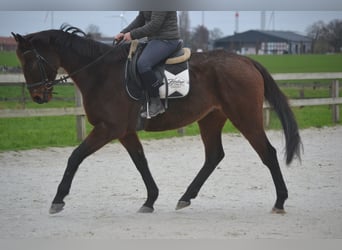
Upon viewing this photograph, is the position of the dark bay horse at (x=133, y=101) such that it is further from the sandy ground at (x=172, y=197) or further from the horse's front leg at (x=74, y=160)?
the sandy ground at (x=172, y=197)

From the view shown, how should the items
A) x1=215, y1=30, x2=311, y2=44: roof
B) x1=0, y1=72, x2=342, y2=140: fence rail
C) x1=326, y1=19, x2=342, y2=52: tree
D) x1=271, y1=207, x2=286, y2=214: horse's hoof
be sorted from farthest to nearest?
1. x1=271, y1=207, x2=286, y2=214: horse's hoof
2. x1=0, y1=72, x2=342, y2=140: fence rail
3. x1=215, y1=30, x2=311, y2=44: roof
4. x1=326, y1=19, x2=342, y2=52: tree

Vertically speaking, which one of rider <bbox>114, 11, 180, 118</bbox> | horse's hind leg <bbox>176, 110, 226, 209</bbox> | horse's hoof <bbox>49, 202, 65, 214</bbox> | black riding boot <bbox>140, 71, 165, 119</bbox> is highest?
rider <bbox>114, 11, 180, 118</bbox>

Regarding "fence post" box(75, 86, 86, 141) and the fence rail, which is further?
"fence post" box(75, 86, 86, 141)

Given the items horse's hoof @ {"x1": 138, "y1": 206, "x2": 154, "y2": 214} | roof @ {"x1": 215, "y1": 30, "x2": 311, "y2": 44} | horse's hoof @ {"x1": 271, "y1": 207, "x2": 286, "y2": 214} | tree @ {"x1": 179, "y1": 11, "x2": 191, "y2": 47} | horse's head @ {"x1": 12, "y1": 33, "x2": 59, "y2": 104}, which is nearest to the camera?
tree @ {"x1": 179, "y1": 11, "x2": 191, "y2": 47}

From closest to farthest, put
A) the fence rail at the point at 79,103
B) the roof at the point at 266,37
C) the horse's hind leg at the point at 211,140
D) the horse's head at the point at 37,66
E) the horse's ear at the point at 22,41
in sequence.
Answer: the roof at the point at 266,37, the horse's ear at the point at 22,41, the horse's head at the point at 37,66, the fence rail at the point at 79,103, the horse's hind leg at the point at 211,140

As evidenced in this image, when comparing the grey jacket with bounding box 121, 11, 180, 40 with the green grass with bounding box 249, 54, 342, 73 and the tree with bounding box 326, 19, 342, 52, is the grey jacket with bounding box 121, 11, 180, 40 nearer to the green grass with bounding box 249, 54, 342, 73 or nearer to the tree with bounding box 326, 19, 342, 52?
the green grass with bounding box 249, 54, 342, 73

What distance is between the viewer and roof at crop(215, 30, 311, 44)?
12.6 feet

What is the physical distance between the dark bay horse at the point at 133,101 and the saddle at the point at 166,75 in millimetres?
76

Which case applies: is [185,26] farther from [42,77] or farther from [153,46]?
[42,77]

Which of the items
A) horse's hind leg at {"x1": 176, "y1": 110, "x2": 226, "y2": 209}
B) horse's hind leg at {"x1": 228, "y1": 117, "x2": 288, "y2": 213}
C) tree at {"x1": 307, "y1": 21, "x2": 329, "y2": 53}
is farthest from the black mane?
tree at {"x1": 307, "y1": 21, "x2": 329, "y2": 53}

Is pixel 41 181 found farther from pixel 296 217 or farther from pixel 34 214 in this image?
pixel 296 217

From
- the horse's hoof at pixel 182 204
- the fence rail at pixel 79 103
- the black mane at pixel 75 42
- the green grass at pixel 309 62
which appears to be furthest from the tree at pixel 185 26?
the horse's hoof at pixel 182 204

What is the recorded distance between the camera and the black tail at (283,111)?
5168 mm

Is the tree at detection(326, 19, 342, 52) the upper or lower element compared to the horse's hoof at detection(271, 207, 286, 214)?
upper
